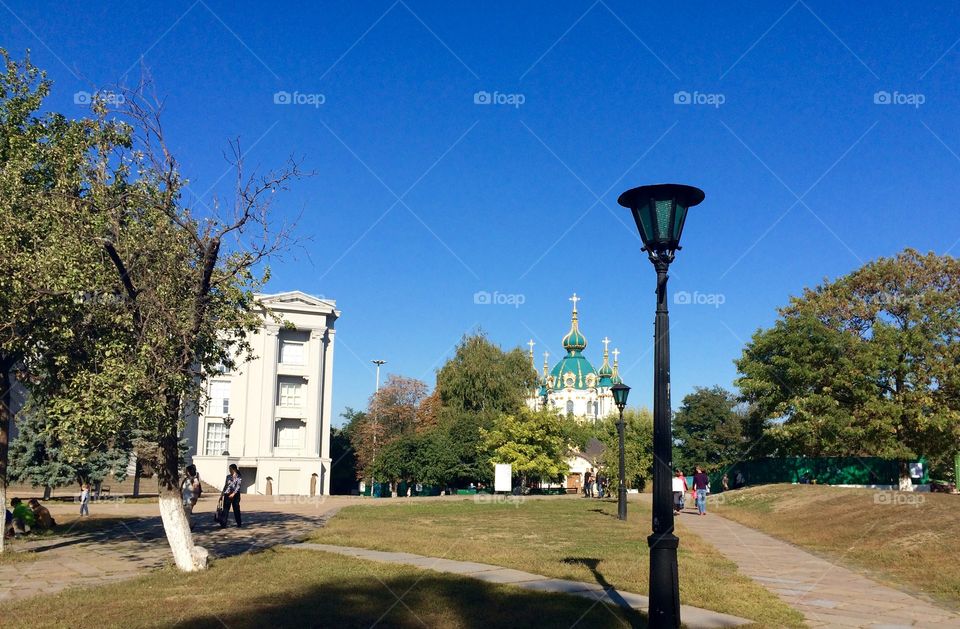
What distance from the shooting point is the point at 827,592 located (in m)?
10.7

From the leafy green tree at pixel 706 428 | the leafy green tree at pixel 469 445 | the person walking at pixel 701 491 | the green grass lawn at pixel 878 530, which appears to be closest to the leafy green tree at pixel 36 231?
the green grass lawn at pixel 878 530

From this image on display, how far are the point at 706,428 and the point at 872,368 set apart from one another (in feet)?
154

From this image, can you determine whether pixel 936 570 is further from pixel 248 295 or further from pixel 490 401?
pixel 490 401

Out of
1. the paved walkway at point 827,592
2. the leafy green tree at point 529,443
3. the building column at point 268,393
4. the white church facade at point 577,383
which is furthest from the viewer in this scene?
the white church facade at point 577,383

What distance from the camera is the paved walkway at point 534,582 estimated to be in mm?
8258

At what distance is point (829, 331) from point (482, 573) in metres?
32.8

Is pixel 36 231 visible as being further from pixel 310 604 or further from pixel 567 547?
pixel 567 547

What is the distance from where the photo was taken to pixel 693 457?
263 feet

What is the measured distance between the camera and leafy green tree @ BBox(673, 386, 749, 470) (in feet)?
259

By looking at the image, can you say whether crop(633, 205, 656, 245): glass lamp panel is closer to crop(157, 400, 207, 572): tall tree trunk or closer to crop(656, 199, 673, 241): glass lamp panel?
crop(656, 199, 673, 241): glass lamp panel

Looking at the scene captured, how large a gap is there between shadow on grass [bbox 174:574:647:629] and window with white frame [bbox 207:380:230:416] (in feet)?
154

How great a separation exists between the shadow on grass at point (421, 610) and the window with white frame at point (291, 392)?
155 ft

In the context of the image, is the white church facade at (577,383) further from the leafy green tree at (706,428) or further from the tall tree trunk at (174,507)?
the tall tree trunk at (174,507)

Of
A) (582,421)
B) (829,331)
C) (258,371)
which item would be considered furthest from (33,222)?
(582,421)
